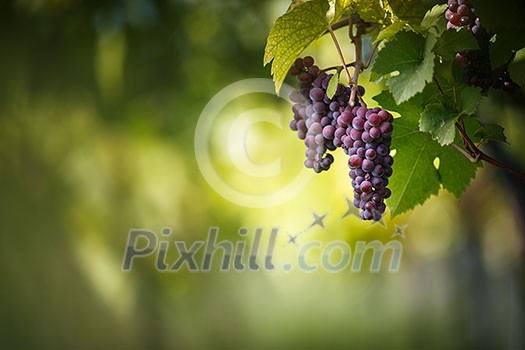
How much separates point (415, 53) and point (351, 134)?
5 centimetres

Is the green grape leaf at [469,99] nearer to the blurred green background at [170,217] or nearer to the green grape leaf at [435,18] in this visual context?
the green grape leaf at [435,18]

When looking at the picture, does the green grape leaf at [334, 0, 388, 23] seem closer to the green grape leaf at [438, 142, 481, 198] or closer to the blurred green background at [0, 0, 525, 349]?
the green grape leaf at [438, 142, 481, 198]

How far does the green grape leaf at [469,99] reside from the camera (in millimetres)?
304

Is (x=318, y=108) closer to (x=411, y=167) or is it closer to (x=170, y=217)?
(x=411, y=167)

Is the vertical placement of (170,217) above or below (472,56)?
above

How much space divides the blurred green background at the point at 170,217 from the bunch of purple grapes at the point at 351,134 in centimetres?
197

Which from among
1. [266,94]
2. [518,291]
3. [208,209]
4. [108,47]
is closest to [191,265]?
[208,209]

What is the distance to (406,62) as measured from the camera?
293 mm

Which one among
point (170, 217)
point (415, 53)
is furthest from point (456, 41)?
point (170, 217)

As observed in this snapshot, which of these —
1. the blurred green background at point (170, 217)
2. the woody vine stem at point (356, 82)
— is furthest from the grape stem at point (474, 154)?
the blurred green background at point (170, 217)

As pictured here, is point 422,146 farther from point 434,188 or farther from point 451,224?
point 451,224

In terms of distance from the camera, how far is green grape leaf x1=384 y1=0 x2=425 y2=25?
0.32m

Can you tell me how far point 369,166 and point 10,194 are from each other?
251cm

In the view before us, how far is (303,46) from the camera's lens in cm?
32
